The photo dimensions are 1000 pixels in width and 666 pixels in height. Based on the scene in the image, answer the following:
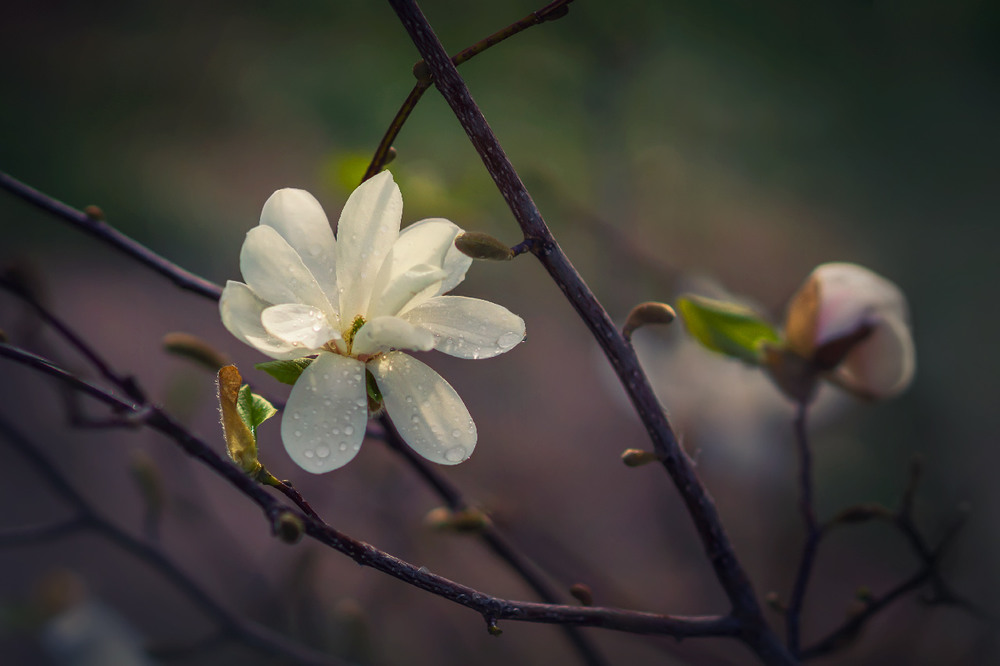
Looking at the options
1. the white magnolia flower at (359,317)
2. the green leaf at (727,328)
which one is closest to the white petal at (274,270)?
the white magnolia flower at (359,317)

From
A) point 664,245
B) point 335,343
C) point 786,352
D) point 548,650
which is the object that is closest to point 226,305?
point 335,343

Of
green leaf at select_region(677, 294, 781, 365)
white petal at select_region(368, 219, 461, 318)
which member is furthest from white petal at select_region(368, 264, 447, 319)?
green leaf at select_region(677, 294, 781, 365)

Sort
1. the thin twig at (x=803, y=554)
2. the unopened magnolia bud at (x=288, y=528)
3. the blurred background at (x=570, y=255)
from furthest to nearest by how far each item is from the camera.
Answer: the blurred background at (x=570, y=255)
the thin twig at (x=803, y=554)
the unopened magnolia bud at (x=288, y=528)

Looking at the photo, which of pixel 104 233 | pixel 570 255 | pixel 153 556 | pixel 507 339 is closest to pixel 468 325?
pixel 507 339

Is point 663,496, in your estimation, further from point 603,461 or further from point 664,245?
point 664,245

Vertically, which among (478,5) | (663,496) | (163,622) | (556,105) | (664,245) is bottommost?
(163,622)

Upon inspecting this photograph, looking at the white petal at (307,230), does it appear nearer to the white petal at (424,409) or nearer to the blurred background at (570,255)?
the white petal at (424,409)
